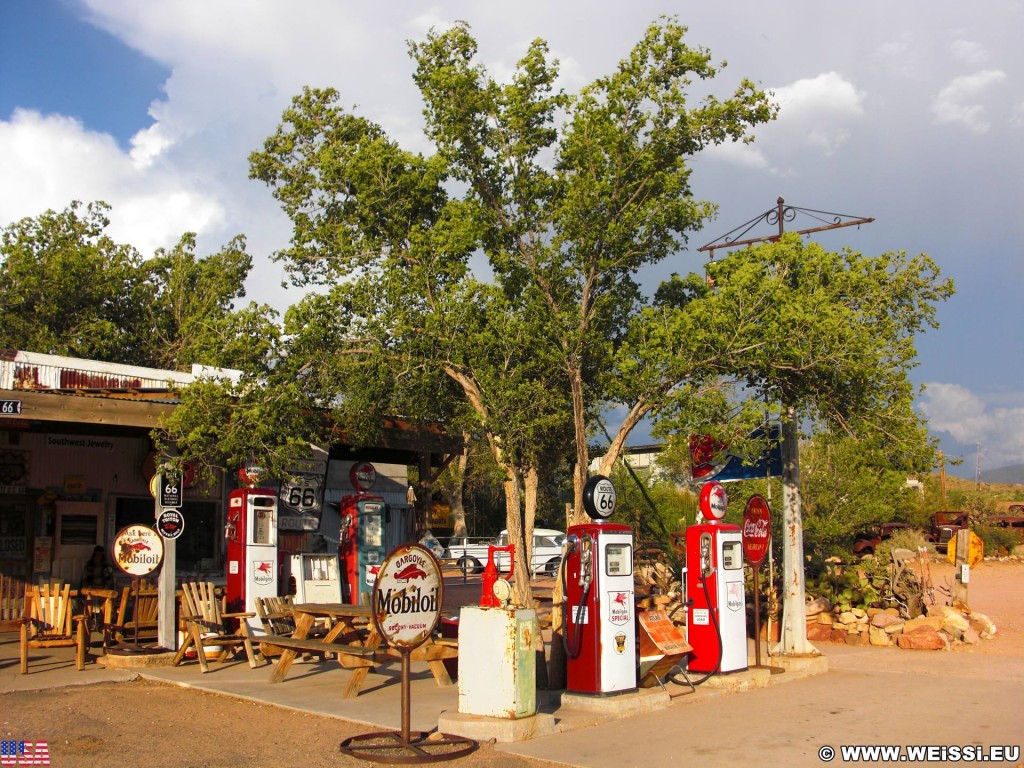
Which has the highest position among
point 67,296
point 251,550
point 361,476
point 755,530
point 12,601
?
point 67,296

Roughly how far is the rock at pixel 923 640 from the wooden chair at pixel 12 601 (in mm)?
13829

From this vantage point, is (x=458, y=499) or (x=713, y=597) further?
(x=458, y=499)

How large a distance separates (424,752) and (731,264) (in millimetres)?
9041

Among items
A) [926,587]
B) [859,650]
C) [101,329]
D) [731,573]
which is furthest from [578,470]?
[101,329]

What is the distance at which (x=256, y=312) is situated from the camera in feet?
45.3

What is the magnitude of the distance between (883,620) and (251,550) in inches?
398

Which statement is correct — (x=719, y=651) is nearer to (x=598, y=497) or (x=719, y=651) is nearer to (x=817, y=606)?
(x=598, y=497)

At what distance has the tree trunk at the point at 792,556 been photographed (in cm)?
1311

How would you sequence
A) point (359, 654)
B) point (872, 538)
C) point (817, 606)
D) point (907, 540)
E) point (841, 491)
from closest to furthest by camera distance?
point (359, 654) < point (817, 606) < point (841, 491) < point (872, 538) < point (907, 540)

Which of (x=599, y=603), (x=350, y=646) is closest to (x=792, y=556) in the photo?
(x=599, y=603)

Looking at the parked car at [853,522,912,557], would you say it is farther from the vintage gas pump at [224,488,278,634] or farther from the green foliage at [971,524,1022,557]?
the vintage gas pump at [224,488,278,634]

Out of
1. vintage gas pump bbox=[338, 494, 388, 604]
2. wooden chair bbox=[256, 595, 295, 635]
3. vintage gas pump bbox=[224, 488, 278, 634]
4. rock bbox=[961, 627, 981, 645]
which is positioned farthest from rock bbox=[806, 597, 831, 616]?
vintage gas pump bbox=[224, 488, 278, 634]

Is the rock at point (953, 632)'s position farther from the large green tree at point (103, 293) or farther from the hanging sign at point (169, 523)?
the large green tree at point (103, 293)

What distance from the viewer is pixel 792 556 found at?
44.6 feet
